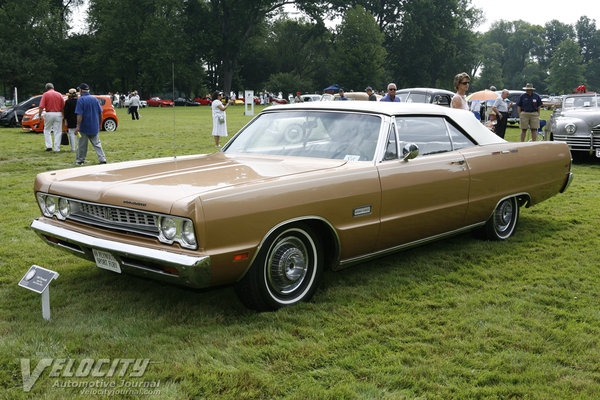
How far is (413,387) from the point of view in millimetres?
2988

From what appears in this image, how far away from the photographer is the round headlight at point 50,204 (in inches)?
169

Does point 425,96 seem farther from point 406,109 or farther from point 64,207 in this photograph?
point 64,207

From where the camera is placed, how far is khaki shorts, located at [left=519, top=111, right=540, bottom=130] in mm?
13930

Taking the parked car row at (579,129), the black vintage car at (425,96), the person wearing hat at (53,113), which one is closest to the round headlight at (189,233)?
the parked car row at (579,129)

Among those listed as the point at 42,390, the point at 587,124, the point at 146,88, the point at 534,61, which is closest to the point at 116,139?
the point at 587,124

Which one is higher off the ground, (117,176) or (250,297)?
(117,176)

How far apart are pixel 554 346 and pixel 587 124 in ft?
34.3

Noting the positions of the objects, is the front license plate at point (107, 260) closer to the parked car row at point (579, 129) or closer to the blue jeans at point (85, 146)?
the blue jeans at point (85, 146)

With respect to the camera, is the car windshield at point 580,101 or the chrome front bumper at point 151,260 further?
the car windshield at point 580,101

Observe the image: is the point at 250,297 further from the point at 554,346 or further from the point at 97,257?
the point at 554,346

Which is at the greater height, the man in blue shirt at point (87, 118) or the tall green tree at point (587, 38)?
the tall green tree at point (587, 38)

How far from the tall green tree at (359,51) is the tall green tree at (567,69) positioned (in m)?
54.3

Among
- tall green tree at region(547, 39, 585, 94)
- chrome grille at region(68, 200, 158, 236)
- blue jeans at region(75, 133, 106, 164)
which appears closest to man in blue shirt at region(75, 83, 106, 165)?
blue jeans at region(75, 133, 106, 164)

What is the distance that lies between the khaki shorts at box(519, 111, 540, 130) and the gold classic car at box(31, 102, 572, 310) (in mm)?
8806
